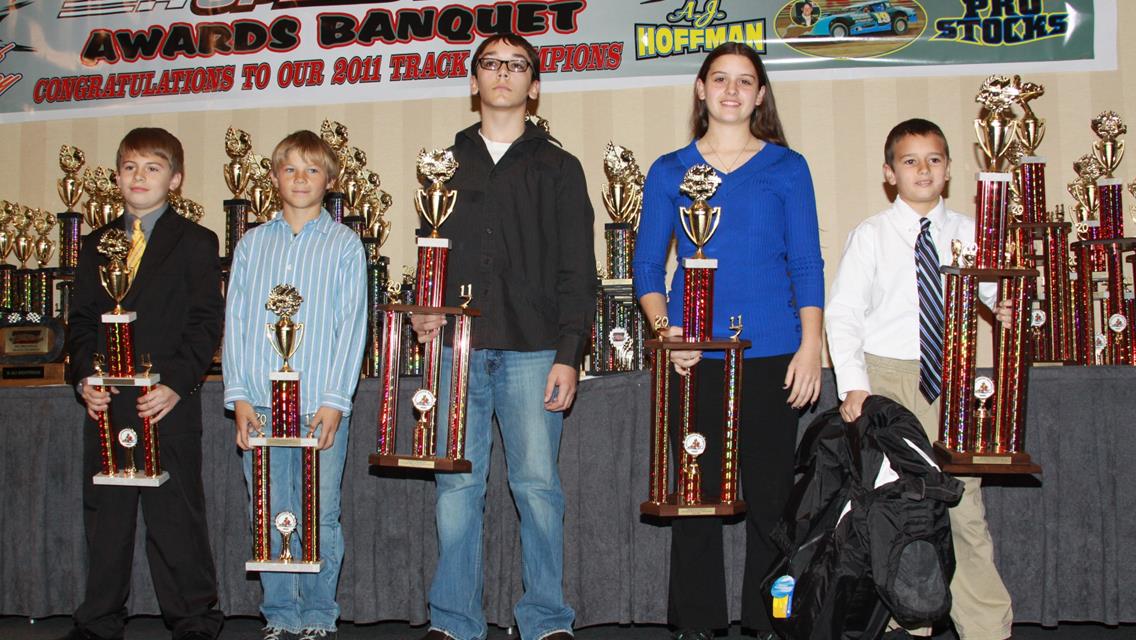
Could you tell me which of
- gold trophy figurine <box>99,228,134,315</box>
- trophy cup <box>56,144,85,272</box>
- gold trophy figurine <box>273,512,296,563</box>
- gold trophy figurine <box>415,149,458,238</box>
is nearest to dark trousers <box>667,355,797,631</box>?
gold trophy figurine <box>415,149,458,238</box>

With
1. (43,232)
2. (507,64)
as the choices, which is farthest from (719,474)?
(43,232)

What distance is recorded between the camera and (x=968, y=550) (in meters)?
2.75

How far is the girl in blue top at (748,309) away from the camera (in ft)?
8.48

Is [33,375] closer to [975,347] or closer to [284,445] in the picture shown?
[284,445]

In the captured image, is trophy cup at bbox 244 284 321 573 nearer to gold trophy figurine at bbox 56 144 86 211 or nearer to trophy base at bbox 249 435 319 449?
trophy base at bbox 249 435 319 449

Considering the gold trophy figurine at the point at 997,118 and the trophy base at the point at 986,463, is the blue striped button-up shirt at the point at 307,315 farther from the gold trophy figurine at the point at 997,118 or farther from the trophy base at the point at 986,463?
the gold trophy figurine at the point at 997,118

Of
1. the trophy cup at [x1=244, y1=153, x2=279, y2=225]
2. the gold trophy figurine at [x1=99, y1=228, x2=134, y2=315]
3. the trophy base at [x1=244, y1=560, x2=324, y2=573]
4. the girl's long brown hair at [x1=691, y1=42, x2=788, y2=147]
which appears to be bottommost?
the trophy base at [x1=244, y1=560, x2=324, y2=573]

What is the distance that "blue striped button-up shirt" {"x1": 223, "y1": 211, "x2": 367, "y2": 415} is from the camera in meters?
2.75

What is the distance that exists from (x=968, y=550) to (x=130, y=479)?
2.30 m

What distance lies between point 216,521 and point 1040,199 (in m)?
2.82

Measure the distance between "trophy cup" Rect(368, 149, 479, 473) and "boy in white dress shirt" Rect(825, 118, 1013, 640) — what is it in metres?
1.01

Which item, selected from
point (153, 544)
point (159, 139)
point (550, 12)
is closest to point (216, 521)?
point (153, 544)

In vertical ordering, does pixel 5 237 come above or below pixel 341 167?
below

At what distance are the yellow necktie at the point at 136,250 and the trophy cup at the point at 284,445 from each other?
18.8 inches
